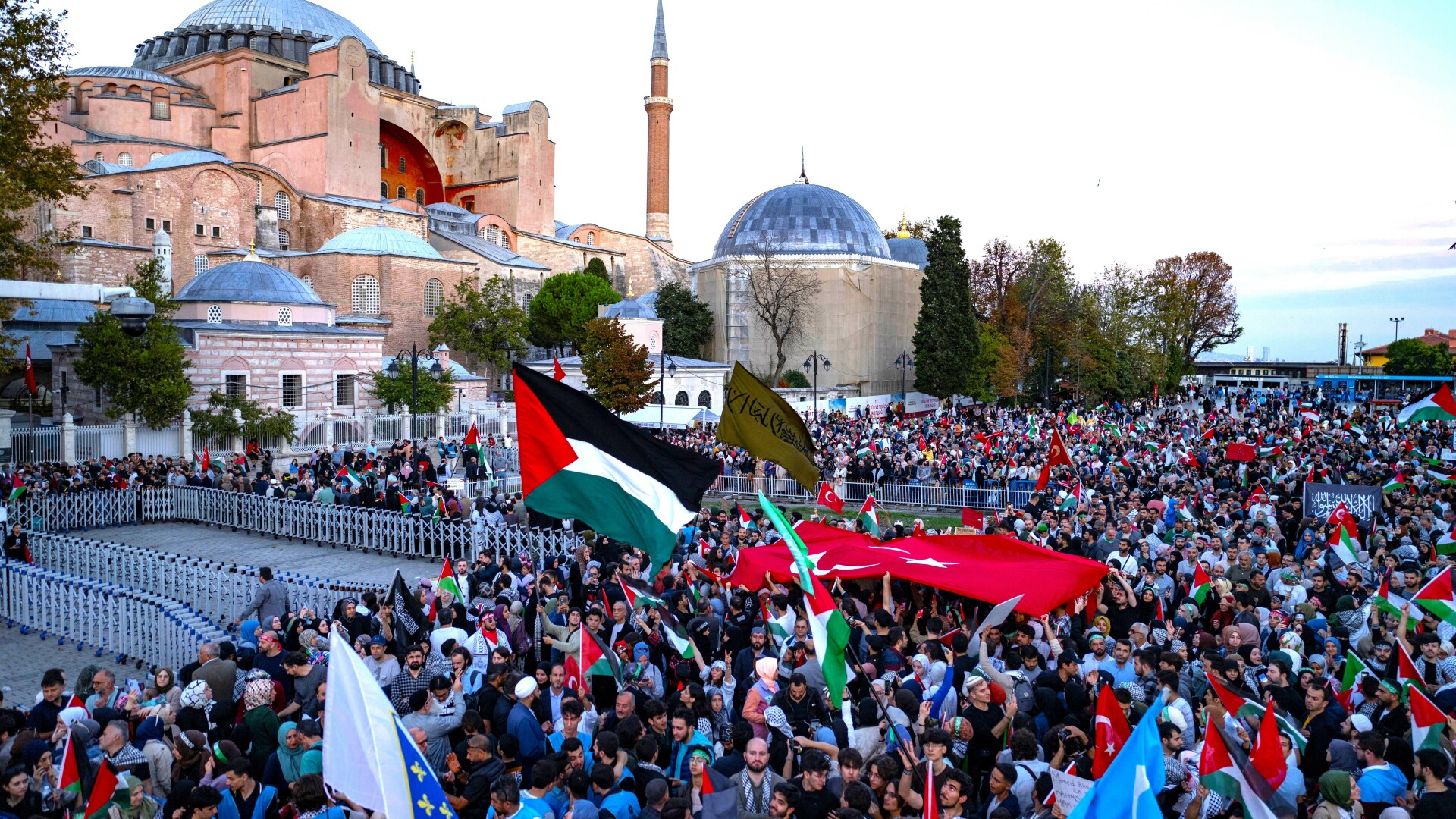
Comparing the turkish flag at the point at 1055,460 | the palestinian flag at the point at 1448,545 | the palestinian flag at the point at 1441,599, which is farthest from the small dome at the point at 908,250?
the palestinian flag at the point at 1441,599

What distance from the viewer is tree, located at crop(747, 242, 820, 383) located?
45.4m

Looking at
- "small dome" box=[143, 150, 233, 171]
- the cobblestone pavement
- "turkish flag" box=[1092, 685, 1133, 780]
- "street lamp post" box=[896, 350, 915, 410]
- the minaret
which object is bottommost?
the cobblestone pavement

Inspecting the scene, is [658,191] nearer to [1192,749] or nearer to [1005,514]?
[1005,514]

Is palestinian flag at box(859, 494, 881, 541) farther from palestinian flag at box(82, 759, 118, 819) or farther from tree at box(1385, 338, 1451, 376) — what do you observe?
tree at box(1385, 338, 1451, 376)

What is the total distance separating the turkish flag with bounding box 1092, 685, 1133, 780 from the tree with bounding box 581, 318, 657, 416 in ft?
84.5

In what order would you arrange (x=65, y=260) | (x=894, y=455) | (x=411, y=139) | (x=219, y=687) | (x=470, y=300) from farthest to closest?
1. (x=411, y=139)
2. (x=470, y=300)
3. (x=65, y=260)
4. (x=894, y=455)
5. (x=219, y=687)

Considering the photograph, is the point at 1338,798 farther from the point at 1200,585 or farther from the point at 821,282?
the point at 821,282

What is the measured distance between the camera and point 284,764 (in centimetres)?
552

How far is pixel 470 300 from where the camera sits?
1768 inches

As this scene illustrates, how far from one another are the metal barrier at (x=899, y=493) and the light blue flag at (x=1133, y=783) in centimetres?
1433

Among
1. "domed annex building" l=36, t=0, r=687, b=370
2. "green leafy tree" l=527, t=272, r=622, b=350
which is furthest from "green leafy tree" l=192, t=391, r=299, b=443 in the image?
"green leafy tree" l=527, t=272, r=622, b=350

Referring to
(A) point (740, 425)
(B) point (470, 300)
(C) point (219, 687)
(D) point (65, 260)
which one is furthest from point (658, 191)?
(C) point (219, 687)

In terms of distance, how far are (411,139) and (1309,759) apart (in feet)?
196

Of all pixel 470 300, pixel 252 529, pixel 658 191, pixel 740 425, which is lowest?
pixel 252 529
